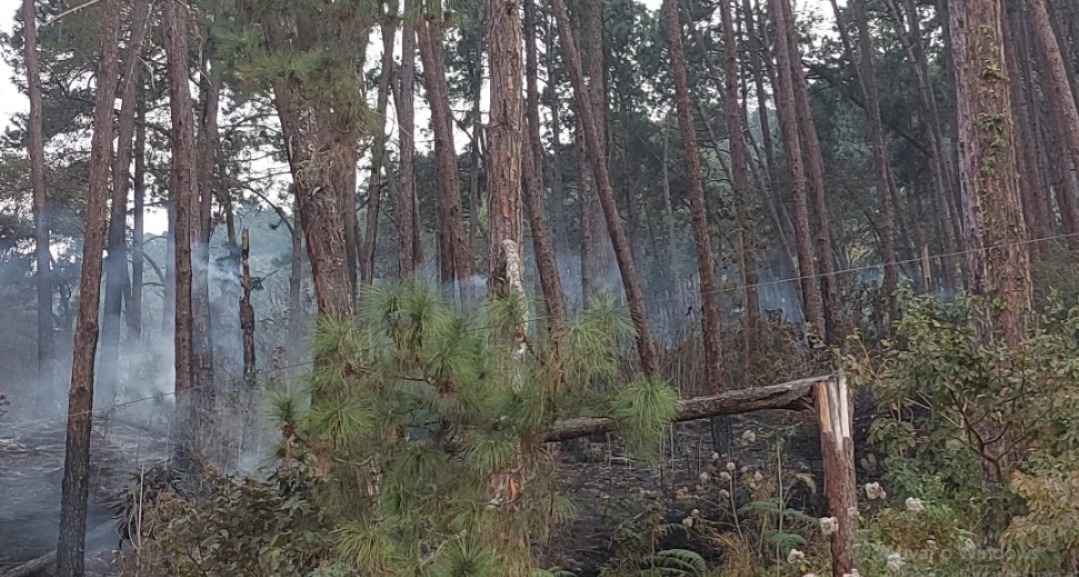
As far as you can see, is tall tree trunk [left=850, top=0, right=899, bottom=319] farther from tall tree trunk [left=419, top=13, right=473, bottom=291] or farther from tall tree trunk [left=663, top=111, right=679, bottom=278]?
tall tree trunk [left=419, top=13, right=473, bottom=291]

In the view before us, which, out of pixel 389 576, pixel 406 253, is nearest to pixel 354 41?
pixel 389 576

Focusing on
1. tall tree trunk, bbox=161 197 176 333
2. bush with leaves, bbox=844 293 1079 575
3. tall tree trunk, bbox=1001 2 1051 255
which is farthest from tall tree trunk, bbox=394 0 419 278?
bush with leaves, bbox=844 293 1079 575

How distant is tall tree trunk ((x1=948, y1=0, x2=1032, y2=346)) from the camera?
6590 millimetres

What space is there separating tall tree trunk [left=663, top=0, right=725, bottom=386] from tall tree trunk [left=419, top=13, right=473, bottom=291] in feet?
8.77

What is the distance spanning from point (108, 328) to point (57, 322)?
7.18 metres

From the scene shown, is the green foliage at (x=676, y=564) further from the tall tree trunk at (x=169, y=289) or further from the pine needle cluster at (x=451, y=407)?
the tall tree trunk at (x=169, y=289)

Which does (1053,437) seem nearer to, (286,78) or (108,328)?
(286,78)

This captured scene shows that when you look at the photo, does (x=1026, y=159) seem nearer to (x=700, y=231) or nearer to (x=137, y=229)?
(x=700, y=231)

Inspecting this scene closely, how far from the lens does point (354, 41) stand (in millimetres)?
7051

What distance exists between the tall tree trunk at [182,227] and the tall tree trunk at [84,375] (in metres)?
1.18

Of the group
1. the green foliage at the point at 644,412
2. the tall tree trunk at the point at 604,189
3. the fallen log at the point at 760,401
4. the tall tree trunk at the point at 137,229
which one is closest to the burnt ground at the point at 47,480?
the tall tree trunk at the point at 137,229

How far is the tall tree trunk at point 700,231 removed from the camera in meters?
10.9

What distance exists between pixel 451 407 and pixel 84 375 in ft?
21.5

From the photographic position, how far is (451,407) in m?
4.49
